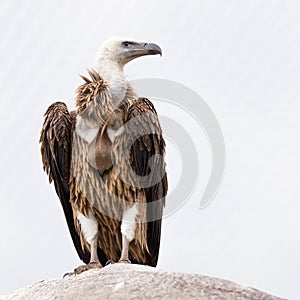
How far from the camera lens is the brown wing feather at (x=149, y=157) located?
411 inches

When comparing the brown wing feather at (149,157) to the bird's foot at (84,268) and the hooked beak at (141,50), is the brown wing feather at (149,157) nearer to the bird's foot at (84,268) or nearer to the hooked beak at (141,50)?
the hooked beak at (141,50)

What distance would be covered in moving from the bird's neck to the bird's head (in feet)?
0.45

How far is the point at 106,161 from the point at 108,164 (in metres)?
0.05

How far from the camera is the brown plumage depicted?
10414 millimetres

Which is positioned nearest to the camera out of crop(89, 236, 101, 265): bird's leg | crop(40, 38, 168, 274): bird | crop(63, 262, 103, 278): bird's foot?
crop(63, 262, 103, 278): bird's foot

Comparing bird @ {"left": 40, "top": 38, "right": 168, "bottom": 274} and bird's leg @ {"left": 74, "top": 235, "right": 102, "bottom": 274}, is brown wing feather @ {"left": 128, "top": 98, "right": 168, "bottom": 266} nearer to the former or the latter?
bird @ {"left": 40, "top": 38, "right": 168, "bottom": 274}

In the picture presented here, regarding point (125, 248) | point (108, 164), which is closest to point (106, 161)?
point (108, 164)

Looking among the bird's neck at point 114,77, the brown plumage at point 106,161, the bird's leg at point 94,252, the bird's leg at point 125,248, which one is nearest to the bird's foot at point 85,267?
the bird's leg at point 94,252

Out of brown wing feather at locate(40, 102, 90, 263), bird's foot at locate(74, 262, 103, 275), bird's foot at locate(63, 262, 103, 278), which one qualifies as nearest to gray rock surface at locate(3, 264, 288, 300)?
bird's foot at locate(63, 262, 103, 278)

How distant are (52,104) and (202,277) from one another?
397 cm

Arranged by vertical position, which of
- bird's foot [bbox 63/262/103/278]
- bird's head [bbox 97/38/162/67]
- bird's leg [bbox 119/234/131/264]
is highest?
bird's head [bbox 97/38/162/67]

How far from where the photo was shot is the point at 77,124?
34.7 feet

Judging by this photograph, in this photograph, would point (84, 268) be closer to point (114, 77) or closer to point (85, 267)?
point (85, 267)

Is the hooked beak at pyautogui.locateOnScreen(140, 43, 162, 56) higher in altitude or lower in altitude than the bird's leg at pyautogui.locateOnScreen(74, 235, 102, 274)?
higher
